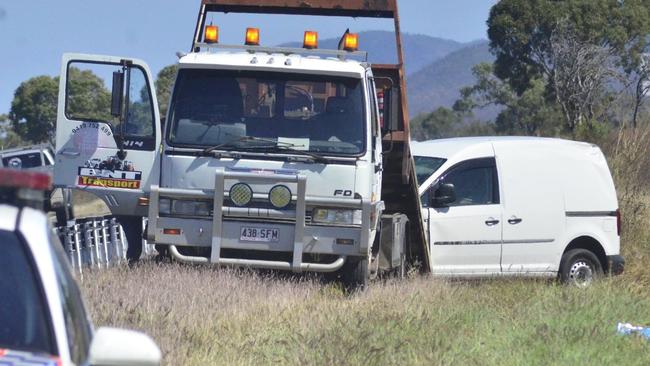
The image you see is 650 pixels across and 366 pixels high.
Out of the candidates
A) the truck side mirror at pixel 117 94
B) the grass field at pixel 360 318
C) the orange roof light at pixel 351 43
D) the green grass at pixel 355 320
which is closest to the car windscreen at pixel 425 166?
the grass field at pixel 360 318

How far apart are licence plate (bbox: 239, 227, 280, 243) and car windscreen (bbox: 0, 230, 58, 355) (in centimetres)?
741

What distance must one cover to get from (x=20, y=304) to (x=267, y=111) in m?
7.82

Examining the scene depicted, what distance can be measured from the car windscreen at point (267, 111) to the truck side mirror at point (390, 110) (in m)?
0.57

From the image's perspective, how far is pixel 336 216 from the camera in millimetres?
11766

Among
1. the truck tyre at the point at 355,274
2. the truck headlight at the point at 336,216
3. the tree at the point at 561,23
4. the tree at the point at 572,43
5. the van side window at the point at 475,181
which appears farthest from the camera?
the tree at the point at 561,23

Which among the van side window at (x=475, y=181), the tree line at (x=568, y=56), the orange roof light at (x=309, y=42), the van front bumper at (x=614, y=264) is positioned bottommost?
the van front bumper at (x=614, y=264)

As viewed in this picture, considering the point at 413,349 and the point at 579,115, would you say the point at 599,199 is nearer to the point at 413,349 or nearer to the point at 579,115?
the point at 413,349

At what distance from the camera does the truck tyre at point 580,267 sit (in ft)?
48.6

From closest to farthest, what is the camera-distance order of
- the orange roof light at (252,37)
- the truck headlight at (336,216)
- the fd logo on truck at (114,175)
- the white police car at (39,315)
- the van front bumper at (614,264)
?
the white police car at (39,315), the truck headlight at (336,216), the orange roof light at (252,37), the fd logo on truck at (114,175), the van front bumper at (614,264)

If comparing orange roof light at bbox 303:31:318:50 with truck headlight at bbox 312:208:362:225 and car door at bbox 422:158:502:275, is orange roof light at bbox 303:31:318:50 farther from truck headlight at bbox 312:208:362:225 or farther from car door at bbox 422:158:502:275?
car door at bbox 422:158:502:275

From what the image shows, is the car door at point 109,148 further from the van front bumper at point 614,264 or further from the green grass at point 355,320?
the van front bumper at point 614,264

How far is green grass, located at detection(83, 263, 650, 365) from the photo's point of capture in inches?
334

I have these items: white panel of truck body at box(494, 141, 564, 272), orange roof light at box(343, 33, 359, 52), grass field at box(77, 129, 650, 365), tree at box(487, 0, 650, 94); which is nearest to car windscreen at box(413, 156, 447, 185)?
white panel of truck body at box(494, 141, 564, 272)

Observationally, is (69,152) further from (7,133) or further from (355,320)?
(7,133)
